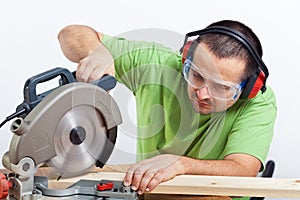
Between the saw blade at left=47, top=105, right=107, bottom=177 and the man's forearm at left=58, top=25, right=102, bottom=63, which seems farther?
the man's forearm at left=58, top=25, right=102, bottom=63

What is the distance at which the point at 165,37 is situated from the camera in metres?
1.85

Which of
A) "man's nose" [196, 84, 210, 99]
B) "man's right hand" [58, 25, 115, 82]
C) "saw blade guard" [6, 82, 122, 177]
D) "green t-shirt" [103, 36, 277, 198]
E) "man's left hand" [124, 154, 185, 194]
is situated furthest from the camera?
"green t-shirt" [103, 36, 277, 198]

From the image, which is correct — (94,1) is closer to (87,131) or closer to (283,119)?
(283,119)

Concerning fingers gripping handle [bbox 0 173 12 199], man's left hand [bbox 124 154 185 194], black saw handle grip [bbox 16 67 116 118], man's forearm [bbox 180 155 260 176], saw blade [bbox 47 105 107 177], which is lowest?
man's forearm [bbox 180 155 260 176]

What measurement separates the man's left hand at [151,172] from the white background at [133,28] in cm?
136

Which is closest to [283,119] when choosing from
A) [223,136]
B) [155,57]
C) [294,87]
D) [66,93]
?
[294,87]

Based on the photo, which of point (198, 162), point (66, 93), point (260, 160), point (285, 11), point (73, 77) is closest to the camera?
point (66, 93)

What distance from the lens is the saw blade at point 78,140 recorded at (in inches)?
67.9

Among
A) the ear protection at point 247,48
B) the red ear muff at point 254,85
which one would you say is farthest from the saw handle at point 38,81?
the red ear muff at point 254,85

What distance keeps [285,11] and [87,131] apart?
176cm

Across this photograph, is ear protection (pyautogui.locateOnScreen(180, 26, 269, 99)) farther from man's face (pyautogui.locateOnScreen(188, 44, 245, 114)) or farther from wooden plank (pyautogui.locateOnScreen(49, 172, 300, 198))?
wooden plank (pyautogui.locateOnScreen(49, 172, 300, 198))

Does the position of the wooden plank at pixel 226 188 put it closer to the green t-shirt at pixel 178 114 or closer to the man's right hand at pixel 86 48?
the green t-shirt at pixel 178 114

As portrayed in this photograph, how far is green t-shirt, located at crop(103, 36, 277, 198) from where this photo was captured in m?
2.14

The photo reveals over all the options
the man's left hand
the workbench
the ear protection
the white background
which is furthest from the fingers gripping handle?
the white background
